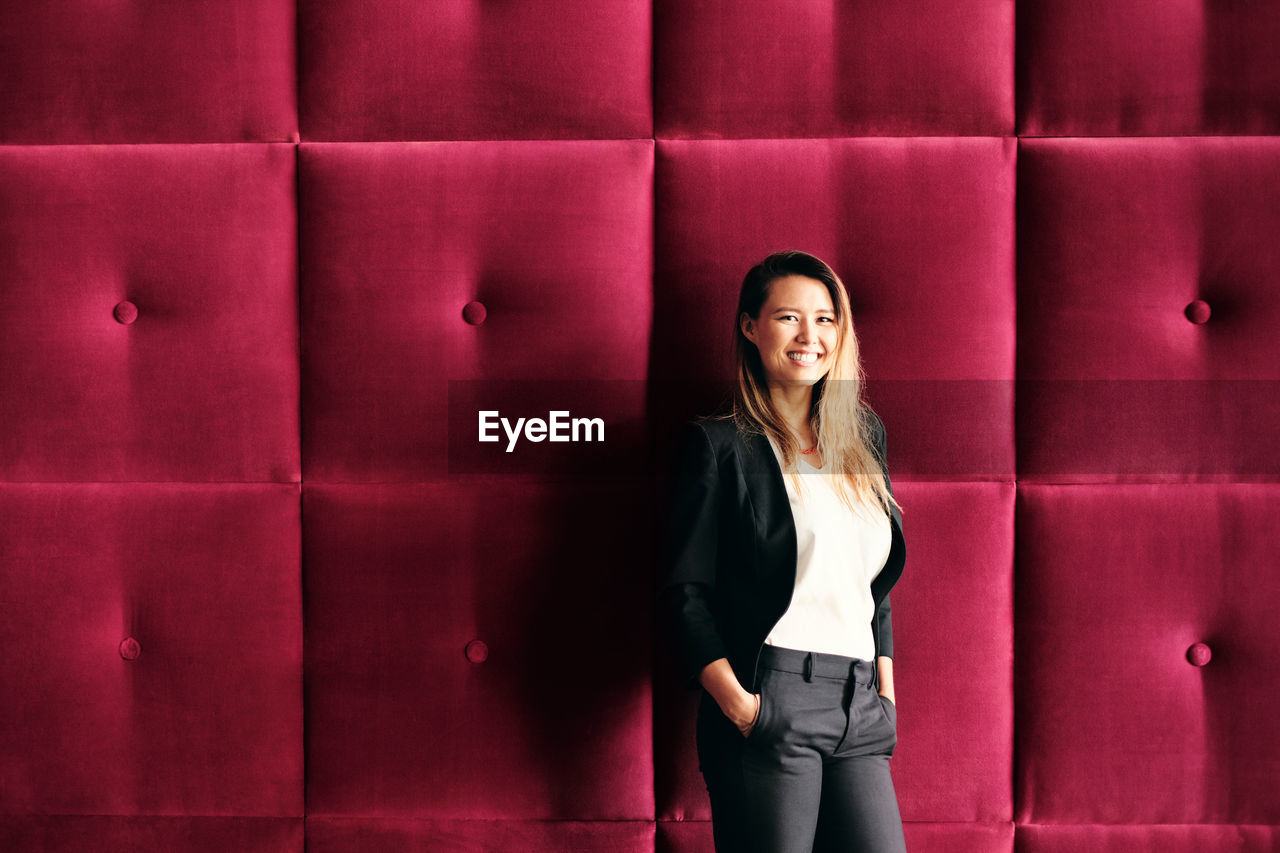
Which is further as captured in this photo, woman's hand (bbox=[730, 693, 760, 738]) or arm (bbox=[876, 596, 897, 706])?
arm (bbox=[876, 596, 897, 706])

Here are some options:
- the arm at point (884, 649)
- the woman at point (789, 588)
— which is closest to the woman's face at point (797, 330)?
the woman at point (789, 588)

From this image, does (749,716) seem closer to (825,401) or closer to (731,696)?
(731,696)

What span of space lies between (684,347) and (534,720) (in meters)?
0.64

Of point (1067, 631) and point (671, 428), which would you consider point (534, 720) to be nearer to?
point (671, 428)

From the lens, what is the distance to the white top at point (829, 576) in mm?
1021

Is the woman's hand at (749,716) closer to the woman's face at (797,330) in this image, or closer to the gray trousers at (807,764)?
the gray trousers at (807,764)

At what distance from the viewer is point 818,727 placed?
988 millimetres

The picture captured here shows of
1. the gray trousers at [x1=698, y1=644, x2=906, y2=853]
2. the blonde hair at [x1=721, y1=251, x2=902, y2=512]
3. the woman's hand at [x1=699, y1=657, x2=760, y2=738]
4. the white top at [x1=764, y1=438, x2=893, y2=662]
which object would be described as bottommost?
the gray trousers at [x1=698, y1=644, x2=906, y2=853]

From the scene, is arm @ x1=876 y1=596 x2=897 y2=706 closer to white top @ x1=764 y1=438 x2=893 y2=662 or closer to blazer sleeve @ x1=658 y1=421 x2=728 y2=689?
white top @ x1=764 y1=438 x2=893 y2=662

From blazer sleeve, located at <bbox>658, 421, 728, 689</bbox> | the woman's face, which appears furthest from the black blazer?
the woman's face

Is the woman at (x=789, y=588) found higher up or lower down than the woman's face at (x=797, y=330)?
lower down

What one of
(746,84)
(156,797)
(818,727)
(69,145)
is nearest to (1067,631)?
(818,727)

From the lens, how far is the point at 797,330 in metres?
1.09

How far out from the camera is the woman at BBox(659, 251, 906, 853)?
0.98 metres
